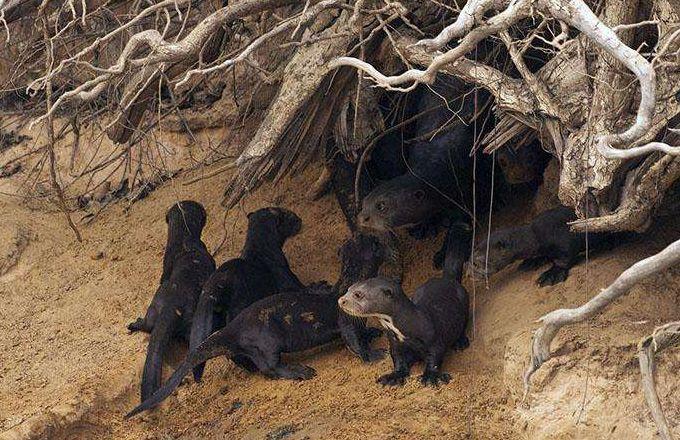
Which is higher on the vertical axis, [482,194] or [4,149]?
[4,149]

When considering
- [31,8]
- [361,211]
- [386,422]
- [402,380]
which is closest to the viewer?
[386,422]

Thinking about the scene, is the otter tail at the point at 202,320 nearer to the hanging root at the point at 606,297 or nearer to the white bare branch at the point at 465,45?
the hanging root at the point at 606,297

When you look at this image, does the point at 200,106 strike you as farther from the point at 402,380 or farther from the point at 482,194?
the point at 402,380

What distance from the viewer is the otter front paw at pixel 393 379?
5.23 m

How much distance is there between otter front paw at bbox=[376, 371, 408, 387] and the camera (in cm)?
523

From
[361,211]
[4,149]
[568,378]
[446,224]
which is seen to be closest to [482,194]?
[446,224]

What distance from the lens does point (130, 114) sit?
638 cm

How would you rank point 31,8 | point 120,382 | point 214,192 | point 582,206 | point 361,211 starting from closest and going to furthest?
point 582,206 → point 120,382 → point 31,8 → point 361,211 → point 214,192

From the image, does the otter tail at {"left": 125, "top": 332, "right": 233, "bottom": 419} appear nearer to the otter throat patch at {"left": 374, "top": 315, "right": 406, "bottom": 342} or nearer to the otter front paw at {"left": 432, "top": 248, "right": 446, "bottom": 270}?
the otter throat patch at {"left": 374, "top": 315, "right": 406, "bottom": 342}

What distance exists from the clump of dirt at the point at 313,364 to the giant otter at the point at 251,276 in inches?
9.6

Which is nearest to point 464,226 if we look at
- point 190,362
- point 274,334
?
point 274,334

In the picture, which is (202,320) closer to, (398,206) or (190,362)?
(190,362)

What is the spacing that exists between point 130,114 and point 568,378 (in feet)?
10.4

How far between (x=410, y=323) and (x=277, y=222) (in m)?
1.87
